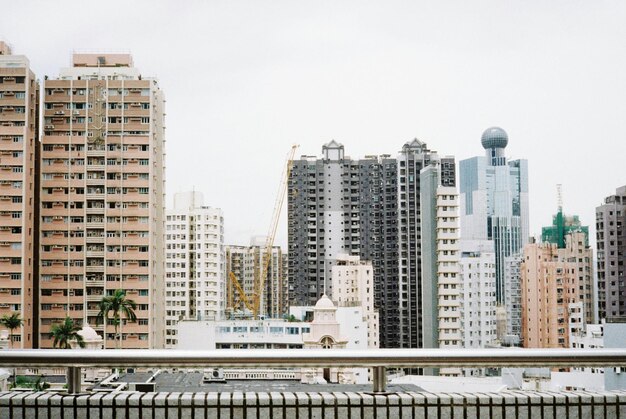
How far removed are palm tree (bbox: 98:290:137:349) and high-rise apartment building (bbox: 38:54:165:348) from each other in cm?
8

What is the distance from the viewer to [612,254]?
667cm

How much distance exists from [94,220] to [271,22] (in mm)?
6124

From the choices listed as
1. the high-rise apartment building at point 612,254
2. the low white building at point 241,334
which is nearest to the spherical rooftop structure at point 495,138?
the high-rise apartment building at point 612,254

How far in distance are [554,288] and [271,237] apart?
242 inches

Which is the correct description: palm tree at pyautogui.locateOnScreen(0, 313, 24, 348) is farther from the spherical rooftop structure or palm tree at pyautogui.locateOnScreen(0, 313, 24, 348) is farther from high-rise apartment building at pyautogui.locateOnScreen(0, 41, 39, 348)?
the spherical rooftop structure

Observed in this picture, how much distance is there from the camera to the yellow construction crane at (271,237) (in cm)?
632

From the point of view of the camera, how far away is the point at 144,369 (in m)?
2.17

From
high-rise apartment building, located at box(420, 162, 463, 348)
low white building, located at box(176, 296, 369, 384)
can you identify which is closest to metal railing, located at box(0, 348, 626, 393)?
low white building, located at box(176, 296, 369, 384)

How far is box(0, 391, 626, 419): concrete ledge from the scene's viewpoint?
1.97 m

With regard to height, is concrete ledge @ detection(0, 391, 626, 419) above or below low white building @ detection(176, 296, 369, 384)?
above

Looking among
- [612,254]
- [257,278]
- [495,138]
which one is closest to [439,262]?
[257,278]

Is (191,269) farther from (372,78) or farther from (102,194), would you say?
A: (372,78)

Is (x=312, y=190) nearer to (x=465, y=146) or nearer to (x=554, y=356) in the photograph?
(x=465, y=146)

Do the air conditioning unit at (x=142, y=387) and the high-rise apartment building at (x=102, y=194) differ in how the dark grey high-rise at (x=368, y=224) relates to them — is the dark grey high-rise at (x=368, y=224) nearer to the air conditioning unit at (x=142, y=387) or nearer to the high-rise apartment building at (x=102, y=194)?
the high-rise apartment building at (x=102, y=194)
